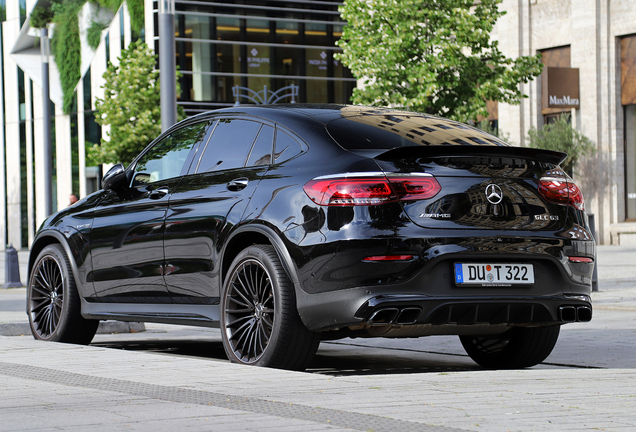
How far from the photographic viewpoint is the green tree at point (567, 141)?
1201 inches

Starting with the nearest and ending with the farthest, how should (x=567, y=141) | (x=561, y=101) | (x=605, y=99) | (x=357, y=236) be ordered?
(x=357, y=236) < (x=567, y=141) < (x=605, y=99) < (x=561, y=101)

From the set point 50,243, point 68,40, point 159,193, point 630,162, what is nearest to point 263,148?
point 159,193

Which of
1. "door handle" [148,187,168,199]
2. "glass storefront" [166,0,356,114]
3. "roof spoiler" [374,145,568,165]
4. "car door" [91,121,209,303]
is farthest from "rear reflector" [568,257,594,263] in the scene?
"glass storefront" [166,0,356,114]

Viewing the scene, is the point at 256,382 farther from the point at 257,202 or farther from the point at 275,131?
the point at 275,131

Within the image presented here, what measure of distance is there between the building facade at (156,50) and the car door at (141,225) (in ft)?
110

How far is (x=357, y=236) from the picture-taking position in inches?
211

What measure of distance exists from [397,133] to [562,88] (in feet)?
85.3

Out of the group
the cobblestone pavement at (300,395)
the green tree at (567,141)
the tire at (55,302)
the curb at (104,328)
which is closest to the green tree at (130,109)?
the green tree at (567,141)

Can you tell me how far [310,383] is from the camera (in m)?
5.03

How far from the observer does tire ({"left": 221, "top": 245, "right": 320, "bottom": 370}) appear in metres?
5.73

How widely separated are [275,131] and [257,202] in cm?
56

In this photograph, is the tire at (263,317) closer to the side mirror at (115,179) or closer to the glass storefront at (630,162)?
the side mirror at (115,179)

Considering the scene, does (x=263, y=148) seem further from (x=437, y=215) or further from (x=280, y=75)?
(x=280, y=75)

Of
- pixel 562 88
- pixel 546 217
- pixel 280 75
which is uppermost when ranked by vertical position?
pixel 280 75
